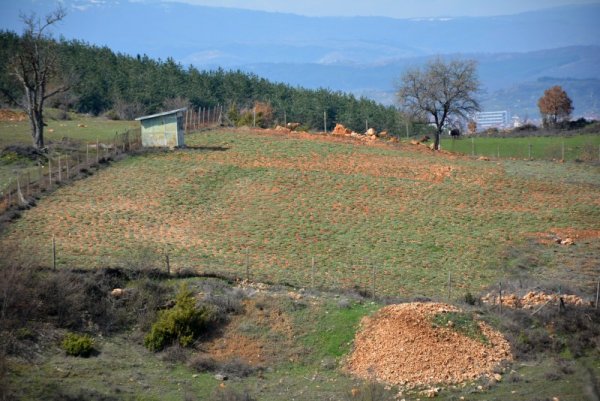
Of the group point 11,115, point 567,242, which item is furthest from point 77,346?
point 11,115

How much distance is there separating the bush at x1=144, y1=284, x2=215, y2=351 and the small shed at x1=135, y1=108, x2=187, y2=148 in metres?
25.9

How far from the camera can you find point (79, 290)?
2881cm

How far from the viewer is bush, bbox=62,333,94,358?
83.9 ft

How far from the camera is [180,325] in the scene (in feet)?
89.4

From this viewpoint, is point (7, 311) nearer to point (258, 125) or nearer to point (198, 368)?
point (198, 368)

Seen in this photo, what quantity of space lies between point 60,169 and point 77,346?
2196cm

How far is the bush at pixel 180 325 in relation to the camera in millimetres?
26969

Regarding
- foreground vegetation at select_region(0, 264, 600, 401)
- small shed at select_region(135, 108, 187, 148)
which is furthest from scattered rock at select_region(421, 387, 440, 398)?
small shed at select_region(135, 108, 187, 148)

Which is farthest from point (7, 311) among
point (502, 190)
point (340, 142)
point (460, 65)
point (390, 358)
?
point (460, 65)

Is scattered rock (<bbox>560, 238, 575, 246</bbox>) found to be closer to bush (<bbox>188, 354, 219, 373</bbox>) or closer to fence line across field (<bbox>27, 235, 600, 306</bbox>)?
fence line across field (<bbox>27, 235, 600, 306</bbox>)

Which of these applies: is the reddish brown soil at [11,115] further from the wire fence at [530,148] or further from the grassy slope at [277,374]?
the grassy slope at [277,374]

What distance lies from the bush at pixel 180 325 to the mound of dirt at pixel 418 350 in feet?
17.4

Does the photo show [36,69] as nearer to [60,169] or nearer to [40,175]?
[60,169]

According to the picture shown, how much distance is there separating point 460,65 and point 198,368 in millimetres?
48578
